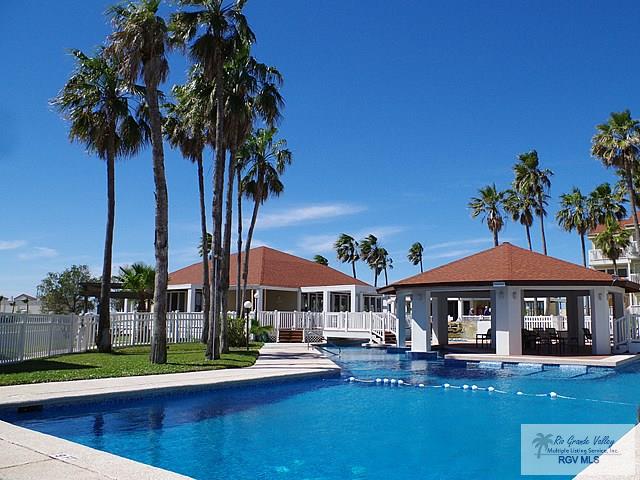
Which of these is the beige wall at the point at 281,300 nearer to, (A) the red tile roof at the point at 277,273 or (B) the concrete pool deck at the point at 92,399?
(A) the red tile roof at the point at 277,273

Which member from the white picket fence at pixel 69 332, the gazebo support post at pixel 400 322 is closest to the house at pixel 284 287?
the gazebo support post at pixel 400 322

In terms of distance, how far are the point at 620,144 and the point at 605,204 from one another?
1402 cm

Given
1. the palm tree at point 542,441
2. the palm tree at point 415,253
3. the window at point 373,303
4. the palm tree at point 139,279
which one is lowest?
the palm tree at point 542,441

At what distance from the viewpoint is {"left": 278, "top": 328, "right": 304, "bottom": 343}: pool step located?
2945 cm

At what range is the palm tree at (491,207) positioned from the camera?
4703 centimetres

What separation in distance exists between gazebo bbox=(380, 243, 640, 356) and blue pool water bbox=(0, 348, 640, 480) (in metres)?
5.07

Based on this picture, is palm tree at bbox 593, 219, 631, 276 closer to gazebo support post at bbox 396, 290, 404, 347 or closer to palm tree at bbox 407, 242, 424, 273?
gazebo support post at bbox 396, 290, 404, 347

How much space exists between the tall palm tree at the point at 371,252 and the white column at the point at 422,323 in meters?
47.7

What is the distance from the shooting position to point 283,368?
16.0m

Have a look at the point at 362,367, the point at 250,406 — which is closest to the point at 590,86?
the point at 362,367

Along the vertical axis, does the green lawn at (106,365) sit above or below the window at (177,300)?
below

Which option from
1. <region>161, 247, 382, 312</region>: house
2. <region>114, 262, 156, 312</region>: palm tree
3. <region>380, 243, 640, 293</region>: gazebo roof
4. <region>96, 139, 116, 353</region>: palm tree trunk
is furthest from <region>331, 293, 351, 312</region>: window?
<region>96, 139, 116, 353</region>: palm tree trunk

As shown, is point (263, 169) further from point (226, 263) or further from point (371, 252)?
point (371, 252)

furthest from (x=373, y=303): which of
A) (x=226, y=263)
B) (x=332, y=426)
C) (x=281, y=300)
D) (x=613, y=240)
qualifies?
(x=332, y=426)
